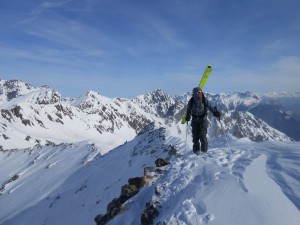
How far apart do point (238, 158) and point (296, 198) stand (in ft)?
17.7

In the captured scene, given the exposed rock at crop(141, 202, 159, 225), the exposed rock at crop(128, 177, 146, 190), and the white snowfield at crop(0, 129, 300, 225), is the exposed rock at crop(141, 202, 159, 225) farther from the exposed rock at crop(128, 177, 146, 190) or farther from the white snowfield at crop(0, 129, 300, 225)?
the exposed rock at crop(128, 177, 146, 190)

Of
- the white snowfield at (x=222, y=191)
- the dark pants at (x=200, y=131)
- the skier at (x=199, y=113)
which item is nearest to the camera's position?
the white snowfield at (x=222, y=191)

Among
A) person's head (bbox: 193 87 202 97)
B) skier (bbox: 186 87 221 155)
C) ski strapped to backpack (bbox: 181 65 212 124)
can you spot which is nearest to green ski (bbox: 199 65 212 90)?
ski strapped to backpack (bbox: 181 65 212 124)

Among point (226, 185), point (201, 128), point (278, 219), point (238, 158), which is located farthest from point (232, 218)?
point (201, 128)

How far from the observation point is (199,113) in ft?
53.2

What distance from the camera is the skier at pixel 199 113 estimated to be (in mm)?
16062

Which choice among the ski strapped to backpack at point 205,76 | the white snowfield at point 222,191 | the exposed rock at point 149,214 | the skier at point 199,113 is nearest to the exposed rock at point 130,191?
the white snowfield at point 222,191

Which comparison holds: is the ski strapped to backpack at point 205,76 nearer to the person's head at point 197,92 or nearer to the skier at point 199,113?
the person's head at point 197,92

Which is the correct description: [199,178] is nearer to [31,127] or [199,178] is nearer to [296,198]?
[296,198]

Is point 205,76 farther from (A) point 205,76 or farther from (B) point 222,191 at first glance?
(B) point 222,191

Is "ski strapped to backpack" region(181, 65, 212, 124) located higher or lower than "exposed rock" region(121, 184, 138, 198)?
higher

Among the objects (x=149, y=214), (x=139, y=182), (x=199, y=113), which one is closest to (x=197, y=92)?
(x=199, y=113)

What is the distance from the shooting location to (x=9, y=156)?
9531 cm

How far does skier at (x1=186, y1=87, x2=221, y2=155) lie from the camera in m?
16.1
